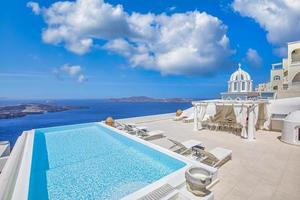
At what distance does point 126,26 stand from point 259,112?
41.6 ft

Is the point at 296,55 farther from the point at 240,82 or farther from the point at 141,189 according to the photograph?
the point at 141,189

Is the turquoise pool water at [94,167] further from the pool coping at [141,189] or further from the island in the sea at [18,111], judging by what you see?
the island in the sea at [18,111]

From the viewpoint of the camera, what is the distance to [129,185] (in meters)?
4.20

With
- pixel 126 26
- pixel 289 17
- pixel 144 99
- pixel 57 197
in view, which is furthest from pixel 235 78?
pixel 144 99

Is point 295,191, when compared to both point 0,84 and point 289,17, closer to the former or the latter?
point 289,17

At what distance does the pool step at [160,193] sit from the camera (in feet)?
10.3

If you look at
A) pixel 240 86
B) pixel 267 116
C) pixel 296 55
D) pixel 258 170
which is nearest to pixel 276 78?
pixel 296 55

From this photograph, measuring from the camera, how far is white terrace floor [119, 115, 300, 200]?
11.7 feet

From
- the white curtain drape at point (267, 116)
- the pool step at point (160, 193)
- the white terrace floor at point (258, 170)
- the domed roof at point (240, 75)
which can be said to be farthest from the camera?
the domed roof at point (240, 75)

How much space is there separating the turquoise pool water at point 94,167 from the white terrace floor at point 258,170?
1370 mm

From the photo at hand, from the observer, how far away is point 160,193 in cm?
328

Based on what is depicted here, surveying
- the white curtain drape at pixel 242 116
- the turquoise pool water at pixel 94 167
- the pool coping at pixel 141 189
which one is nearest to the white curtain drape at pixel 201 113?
the white curtain drape at pixel 242 116

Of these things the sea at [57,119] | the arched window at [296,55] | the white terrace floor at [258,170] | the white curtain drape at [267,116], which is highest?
the arched window at [296,55]

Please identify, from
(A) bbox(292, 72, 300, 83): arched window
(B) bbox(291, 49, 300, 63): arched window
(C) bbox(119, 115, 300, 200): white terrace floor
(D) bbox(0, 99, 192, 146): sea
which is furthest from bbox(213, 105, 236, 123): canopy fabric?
(D) bbox(0, 99, 192, 146): sea
